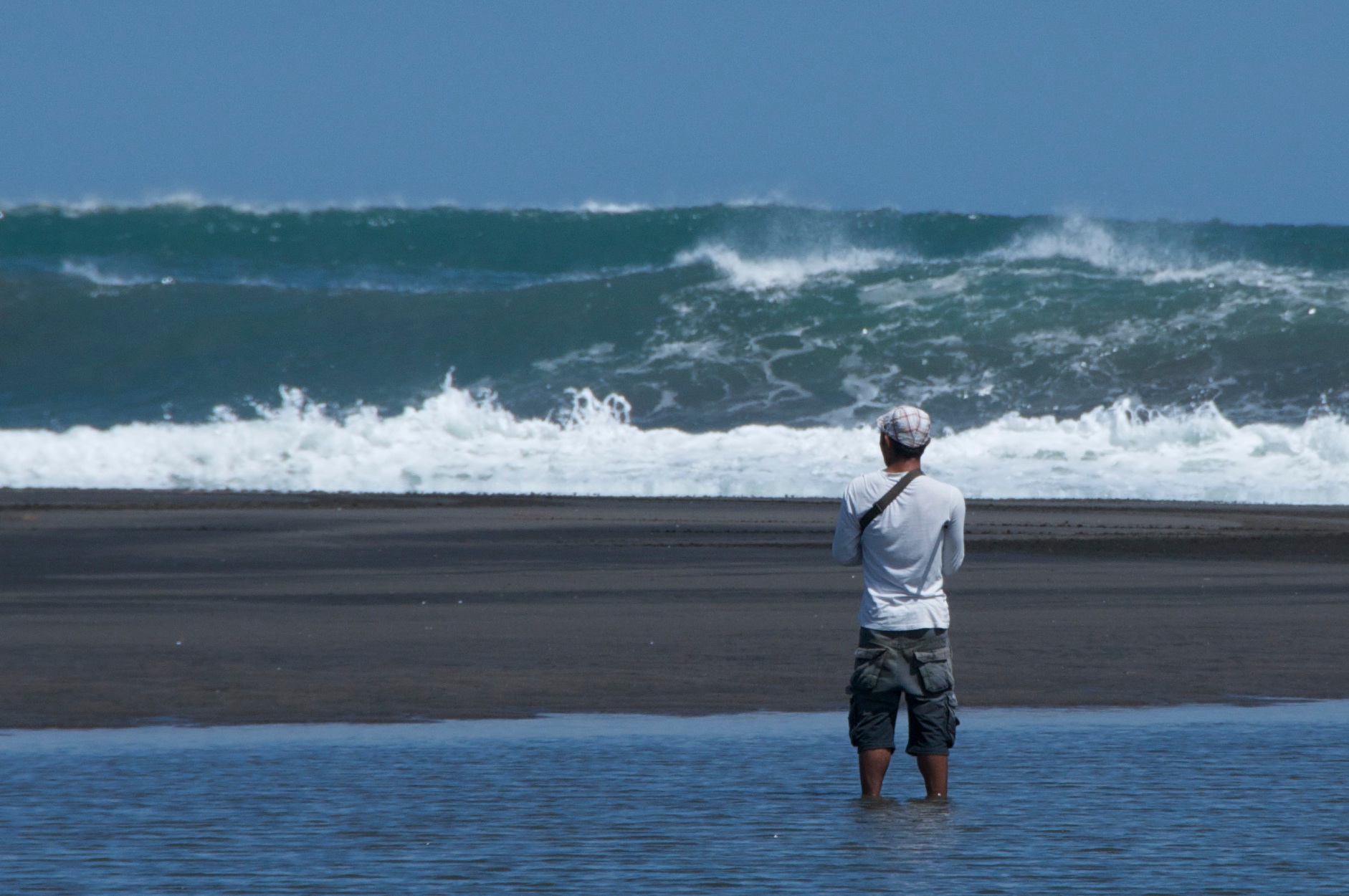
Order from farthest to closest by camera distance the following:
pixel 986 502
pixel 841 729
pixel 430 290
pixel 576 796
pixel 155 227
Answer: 1. pixel 155 227
2. pixel 430 290
3. pixel 986 502
4. pixel 841 729
5. pixel 576 796

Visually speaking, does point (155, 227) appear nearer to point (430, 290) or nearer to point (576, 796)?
point (430, 290)

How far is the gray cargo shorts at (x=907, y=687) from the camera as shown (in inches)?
217

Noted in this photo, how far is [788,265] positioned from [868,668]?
106 ft

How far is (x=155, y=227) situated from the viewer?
4472 cm

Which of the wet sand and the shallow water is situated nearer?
the shallow water

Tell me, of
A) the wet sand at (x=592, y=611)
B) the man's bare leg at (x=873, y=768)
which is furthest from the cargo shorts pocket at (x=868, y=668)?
the wet sand at (x=592, y=611)

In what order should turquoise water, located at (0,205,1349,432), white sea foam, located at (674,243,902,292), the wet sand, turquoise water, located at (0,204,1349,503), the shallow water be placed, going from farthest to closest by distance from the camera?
1. white sea foam, located at (674,243,902,292)
2. turquoise water, located at (0,205,1349,432)
3. turquoise water, located at (0,204,1349,503)
4. the wet sand
5. the shallow water

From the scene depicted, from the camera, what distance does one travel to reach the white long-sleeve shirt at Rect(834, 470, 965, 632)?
548cm

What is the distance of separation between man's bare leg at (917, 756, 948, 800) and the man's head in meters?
0.88

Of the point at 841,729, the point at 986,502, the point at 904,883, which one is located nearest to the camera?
the point at 904,883

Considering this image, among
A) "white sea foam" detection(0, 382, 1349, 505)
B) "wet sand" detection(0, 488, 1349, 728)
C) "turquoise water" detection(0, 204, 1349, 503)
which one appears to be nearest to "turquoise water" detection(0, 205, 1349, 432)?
"turquoise water" detection(0, 204, 1349, 503)

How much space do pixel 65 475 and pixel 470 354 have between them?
36.0 feet

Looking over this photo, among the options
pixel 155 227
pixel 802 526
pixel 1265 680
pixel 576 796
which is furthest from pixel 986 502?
pixel 155 227

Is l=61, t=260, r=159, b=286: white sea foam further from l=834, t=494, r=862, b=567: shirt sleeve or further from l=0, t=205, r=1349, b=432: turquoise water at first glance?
l=834, t=494, r=862, b=567: shirt sleeve
